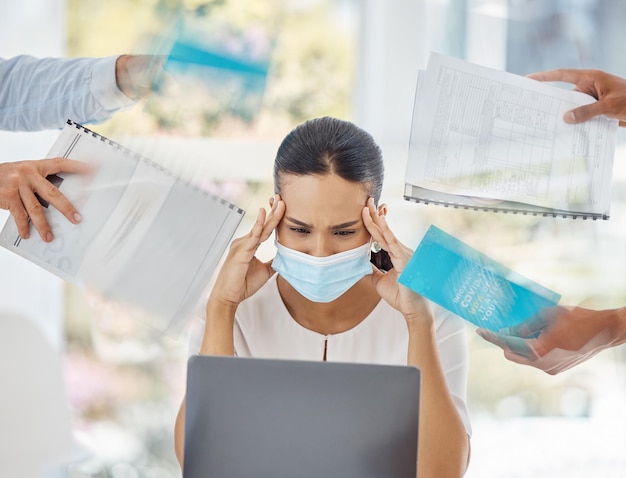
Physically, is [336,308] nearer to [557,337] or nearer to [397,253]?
[397,253]

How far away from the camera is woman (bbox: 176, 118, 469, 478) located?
1589 mm

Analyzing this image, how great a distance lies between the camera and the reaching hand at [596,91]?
1732mm

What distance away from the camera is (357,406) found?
1099mm

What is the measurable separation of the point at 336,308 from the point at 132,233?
19.0 inches

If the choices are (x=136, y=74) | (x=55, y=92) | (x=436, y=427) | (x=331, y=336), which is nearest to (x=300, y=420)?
(x=436, y=427)

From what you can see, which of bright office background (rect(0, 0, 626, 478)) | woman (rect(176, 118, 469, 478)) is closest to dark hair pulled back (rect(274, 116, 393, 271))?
woman (rect(176, 118, 469, 478))

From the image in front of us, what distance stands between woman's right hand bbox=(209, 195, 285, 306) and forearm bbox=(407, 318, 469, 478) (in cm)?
38

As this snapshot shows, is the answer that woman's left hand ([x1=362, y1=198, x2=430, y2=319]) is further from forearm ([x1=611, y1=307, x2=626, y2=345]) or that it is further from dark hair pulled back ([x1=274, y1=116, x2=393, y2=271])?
forearm ([x1=611, y1=307, x2=626, y2=345])

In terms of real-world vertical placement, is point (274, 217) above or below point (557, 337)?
above

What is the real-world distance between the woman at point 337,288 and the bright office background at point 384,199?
13.5 inches

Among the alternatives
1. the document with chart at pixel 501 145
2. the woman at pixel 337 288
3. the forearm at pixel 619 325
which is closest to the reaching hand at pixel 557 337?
the forearm at pixel 619 325

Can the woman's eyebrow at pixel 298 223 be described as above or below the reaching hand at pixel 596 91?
below

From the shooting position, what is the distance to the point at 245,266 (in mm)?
1684

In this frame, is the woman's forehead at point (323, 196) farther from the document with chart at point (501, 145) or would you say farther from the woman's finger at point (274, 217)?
the document with chart at point (501, 145)
